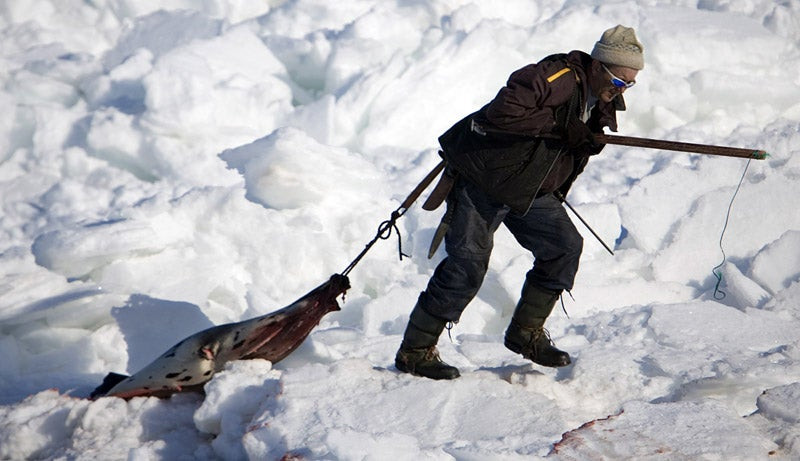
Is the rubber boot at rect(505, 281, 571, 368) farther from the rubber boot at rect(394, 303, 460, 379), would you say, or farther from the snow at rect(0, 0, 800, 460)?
the rubber boot at rect(394, 303, 460, 379)

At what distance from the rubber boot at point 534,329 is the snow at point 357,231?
0.09m

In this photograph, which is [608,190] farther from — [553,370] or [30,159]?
[30,159]

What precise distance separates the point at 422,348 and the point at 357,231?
1.84 m

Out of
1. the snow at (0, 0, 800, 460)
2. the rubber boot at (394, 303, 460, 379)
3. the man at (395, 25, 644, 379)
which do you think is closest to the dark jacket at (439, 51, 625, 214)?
the man at (395, 25, 644, 379)

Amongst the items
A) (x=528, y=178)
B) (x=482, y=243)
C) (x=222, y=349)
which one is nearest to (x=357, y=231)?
(x=222, y=349)

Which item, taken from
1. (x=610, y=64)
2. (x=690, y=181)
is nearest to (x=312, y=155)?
(x=690, y=181)

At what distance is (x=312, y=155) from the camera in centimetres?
527

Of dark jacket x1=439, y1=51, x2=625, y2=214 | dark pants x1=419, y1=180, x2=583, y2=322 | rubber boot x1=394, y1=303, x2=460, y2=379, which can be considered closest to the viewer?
dark jacket x1=439, y1=51, x2=625, y2=214

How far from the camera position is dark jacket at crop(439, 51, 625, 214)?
2.81m

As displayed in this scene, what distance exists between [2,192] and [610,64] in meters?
4.09

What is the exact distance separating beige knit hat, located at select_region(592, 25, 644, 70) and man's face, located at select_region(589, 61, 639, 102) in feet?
0.06

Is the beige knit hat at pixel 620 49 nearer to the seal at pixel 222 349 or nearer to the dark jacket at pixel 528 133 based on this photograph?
the dark jacket at pixel 528 133

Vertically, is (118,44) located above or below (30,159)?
above

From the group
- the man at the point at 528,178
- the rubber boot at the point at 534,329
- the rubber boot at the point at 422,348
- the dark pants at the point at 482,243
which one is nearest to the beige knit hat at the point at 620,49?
the man at the point at 528,178
